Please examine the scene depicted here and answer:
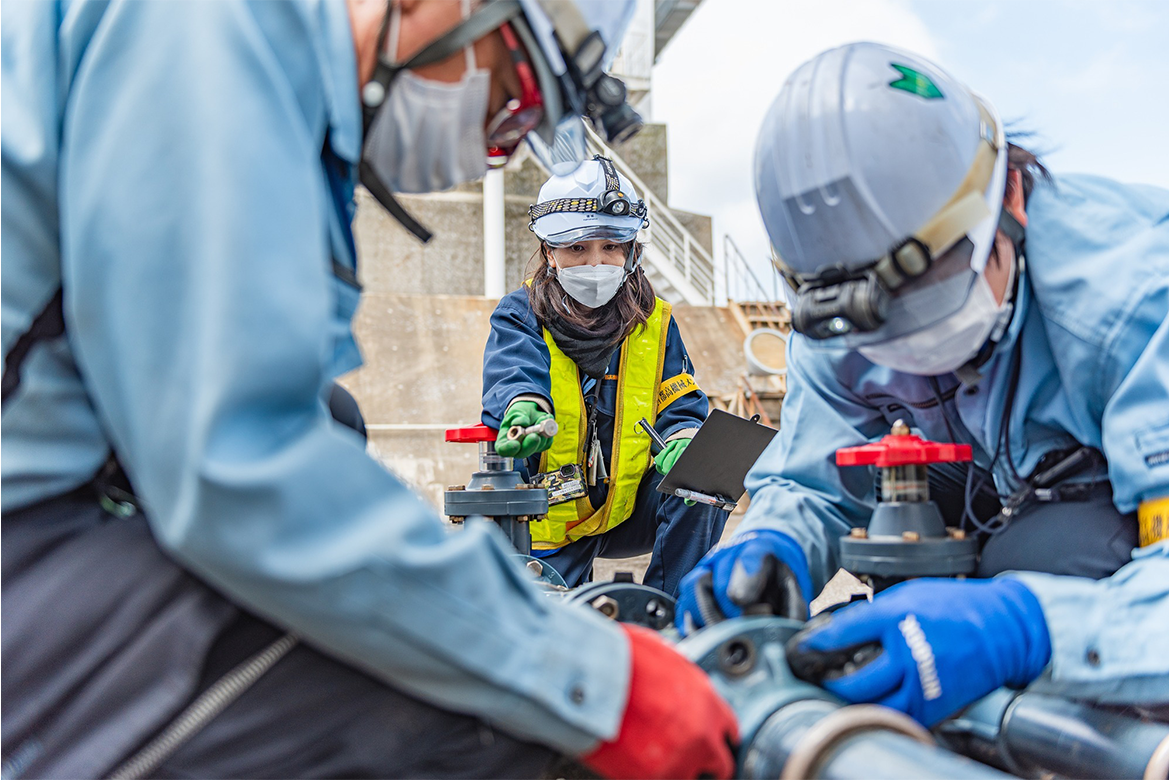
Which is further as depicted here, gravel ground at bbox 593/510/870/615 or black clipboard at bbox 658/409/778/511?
gravel ground at bbox 593/510/870/615

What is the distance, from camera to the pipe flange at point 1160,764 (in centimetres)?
118

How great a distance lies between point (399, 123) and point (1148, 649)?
4.23 feet

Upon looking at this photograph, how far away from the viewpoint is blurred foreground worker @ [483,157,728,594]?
9.77 ft

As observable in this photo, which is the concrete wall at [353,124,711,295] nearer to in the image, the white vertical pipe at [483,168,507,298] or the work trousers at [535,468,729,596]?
the white vertical pipe at [483,168,507,298]

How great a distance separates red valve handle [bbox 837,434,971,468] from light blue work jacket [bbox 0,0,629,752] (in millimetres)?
660

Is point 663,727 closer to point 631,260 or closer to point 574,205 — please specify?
point 574,205

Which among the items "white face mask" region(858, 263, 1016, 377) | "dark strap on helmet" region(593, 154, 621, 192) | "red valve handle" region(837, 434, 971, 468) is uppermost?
"white face mask" region(858, 263, 1016, 377)

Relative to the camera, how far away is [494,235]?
29.8ft

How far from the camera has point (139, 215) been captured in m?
0.85

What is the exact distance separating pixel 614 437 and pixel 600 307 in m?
0.48

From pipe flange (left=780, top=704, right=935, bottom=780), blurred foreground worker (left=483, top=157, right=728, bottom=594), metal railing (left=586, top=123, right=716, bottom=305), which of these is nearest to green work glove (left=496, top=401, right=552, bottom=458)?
blurred foreground worker (left=483, top=157, right=728, bottom=594)

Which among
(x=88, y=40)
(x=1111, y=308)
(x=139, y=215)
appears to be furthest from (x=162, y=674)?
(x=1111, y=308)

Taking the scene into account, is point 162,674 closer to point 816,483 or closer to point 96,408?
point 96,408

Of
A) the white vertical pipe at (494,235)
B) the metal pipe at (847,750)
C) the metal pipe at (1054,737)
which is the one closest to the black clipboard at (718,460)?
the metal pipe at (1054,737)
